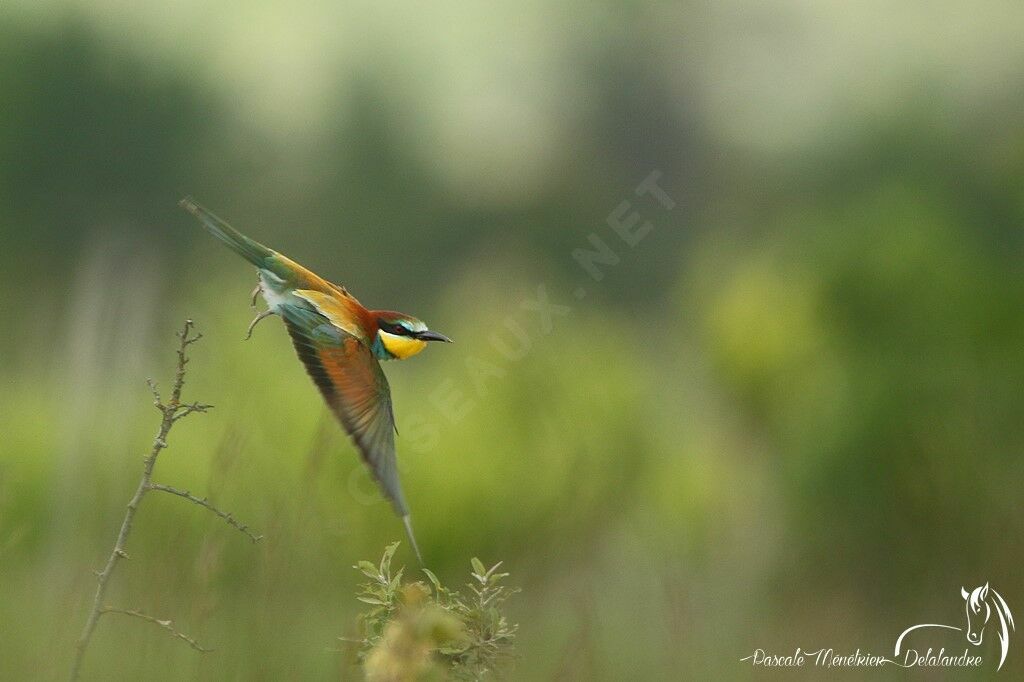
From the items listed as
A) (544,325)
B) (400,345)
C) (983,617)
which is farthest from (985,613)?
(544,325)

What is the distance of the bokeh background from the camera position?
2.14 meters

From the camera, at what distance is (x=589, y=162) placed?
18.5 metres

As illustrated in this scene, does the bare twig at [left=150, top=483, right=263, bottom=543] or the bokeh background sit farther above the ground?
the bokeh background

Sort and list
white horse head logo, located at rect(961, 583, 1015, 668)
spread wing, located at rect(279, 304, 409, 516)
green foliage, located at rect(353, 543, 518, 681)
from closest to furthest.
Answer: green foliage, located at rect(353, 543, 518, 681) < spread wing, located at rect(279, 304, 409, 516) < white horse head logo, located at rect(961, 583, 1015, 668)

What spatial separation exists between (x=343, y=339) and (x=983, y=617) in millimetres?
3134

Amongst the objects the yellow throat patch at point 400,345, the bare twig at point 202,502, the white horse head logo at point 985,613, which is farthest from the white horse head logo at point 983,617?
the bare twig at point 202,502

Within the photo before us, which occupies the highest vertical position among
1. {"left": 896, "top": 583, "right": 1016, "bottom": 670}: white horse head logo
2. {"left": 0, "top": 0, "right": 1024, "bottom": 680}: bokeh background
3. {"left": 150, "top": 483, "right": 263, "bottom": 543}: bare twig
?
{"left": 0, "top": 0, "right": 1024, "bottom": 680}: bokeh background

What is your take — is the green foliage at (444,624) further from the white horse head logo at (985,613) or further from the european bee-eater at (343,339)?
the white horse head logo at (985,613)

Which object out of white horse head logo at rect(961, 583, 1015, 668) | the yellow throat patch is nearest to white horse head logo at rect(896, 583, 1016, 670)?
white horse head logo at rect(961, 583, 1015, 668)

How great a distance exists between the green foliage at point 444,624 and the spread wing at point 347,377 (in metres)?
0.19

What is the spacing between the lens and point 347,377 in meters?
1.02

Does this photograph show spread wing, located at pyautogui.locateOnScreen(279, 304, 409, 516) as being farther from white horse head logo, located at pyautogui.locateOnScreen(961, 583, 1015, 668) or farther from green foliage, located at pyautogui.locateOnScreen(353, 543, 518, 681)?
white horse head logo, located at pyautogui.locateOnScreen(961, 583, 1015, 668)

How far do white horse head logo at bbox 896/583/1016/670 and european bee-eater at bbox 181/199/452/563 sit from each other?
47.7 inches

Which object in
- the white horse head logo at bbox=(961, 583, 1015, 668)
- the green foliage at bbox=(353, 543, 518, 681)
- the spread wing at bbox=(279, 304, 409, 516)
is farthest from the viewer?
the white horse head logo at bbox=(961, 583, 1015, 668)
